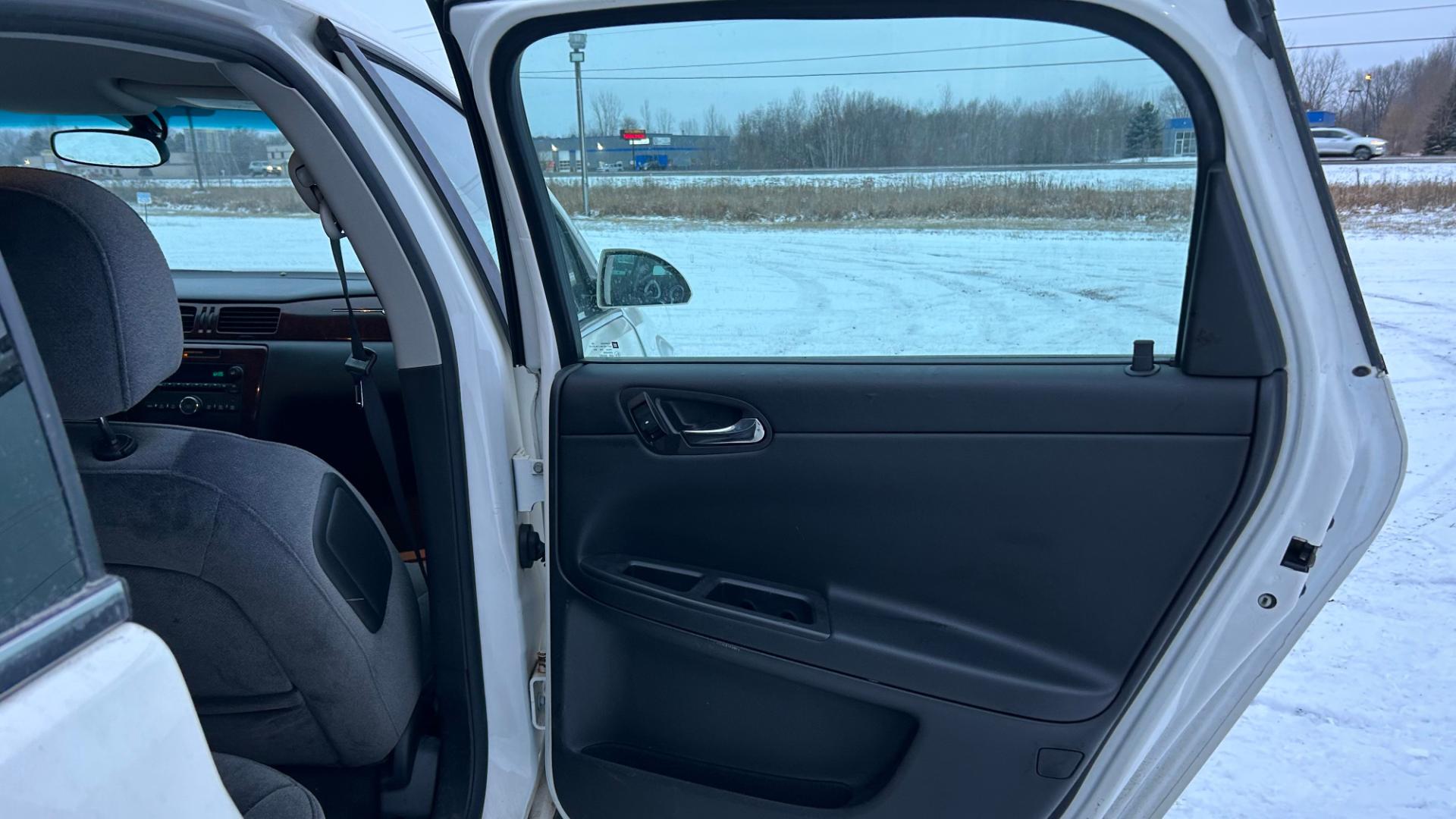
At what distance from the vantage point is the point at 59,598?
79 cm

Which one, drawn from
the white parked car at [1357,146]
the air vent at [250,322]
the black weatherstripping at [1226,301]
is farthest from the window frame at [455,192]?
the white parked car at [1357,146]

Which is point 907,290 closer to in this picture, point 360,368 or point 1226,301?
point 1226,301

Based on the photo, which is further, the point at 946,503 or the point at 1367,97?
the point at 1367,97

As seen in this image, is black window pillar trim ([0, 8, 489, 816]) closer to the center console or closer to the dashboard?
the dashboard

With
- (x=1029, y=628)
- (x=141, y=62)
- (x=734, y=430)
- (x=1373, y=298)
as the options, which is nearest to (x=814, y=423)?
(x=734, y=430)

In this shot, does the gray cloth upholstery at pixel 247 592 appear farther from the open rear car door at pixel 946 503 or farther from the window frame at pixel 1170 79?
the window frame at pixel 1170 79

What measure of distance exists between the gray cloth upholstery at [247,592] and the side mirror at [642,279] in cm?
69

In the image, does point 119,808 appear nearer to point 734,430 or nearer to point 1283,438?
point 734,430

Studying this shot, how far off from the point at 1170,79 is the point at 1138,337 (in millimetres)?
460

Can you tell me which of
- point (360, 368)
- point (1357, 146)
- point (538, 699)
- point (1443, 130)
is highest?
point (1443, 130)

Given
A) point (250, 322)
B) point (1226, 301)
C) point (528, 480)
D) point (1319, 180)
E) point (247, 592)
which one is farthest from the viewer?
point (250, 322)

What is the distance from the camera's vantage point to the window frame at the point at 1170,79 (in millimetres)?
1442

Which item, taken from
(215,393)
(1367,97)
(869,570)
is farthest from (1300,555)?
(215,393)

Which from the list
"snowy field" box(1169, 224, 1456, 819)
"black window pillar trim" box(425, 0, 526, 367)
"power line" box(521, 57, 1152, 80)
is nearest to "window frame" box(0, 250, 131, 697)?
"black window pillar trim" box(425, 0, 526, 367)
